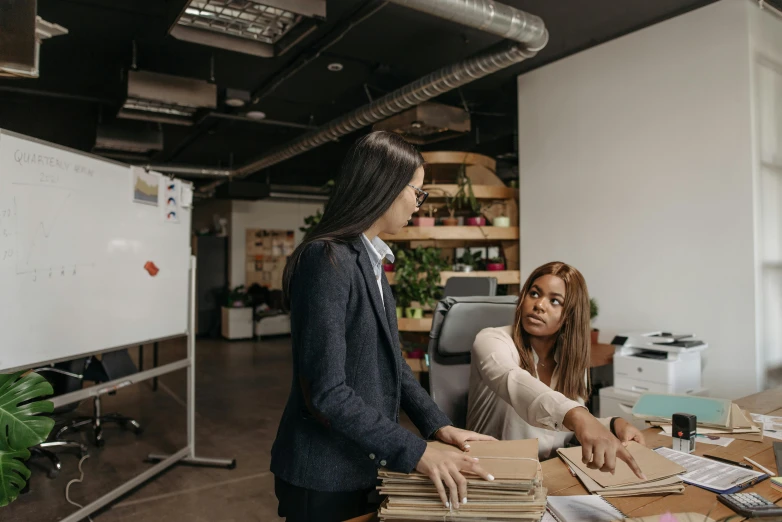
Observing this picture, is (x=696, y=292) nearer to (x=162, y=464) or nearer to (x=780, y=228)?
(x=780, y=228)

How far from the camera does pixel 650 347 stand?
3615 mm

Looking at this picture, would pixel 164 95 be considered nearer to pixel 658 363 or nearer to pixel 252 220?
pixel 658 363

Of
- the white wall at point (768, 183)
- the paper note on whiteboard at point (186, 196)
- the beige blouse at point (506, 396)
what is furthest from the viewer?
the paper note on whiteboard at point (186, 196)

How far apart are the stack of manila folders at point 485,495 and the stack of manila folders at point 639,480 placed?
38 centimetres

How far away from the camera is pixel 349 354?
118 cm

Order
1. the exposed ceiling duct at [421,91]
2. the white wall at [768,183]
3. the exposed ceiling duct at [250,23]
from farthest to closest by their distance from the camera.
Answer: the exposed ceiling duct at [421,91] → the white wall at [768,183] → the exposed ceiling duct at [250,23]

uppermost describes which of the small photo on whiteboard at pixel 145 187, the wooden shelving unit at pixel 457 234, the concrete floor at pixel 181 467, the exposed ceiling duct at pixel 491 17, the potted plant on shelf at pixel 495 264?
the exposed ceiling duct at pixel 491 17

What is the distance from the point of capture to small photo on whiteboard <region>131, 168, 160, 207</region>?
3305mm

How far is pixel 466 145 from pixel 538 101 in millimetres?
2624

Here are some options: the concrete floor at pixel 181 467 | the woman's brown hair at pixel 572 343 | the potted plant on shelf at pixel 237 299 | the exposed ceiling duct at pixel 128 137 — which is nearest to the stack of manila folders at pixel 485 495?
the woman's brown hair at pixel 572 343

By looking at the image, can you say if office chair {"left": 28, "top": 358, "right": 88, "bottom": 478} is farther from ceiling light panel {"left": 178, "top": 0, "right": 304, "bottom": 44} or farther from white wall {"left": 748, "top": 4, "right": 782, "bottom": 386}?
white wall {"left": 748, "top": 4, "right": 782, "bottom": 386}

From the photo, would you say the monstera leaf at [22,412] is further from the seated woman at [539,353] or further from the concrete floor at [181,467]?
the seated woman at [539,353]

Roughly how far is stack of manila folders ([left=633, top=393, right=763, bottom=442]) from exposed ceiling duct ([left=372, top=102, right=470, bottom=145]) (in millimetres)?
3773

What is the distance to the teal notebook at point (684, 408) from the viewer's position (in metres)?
1.92
